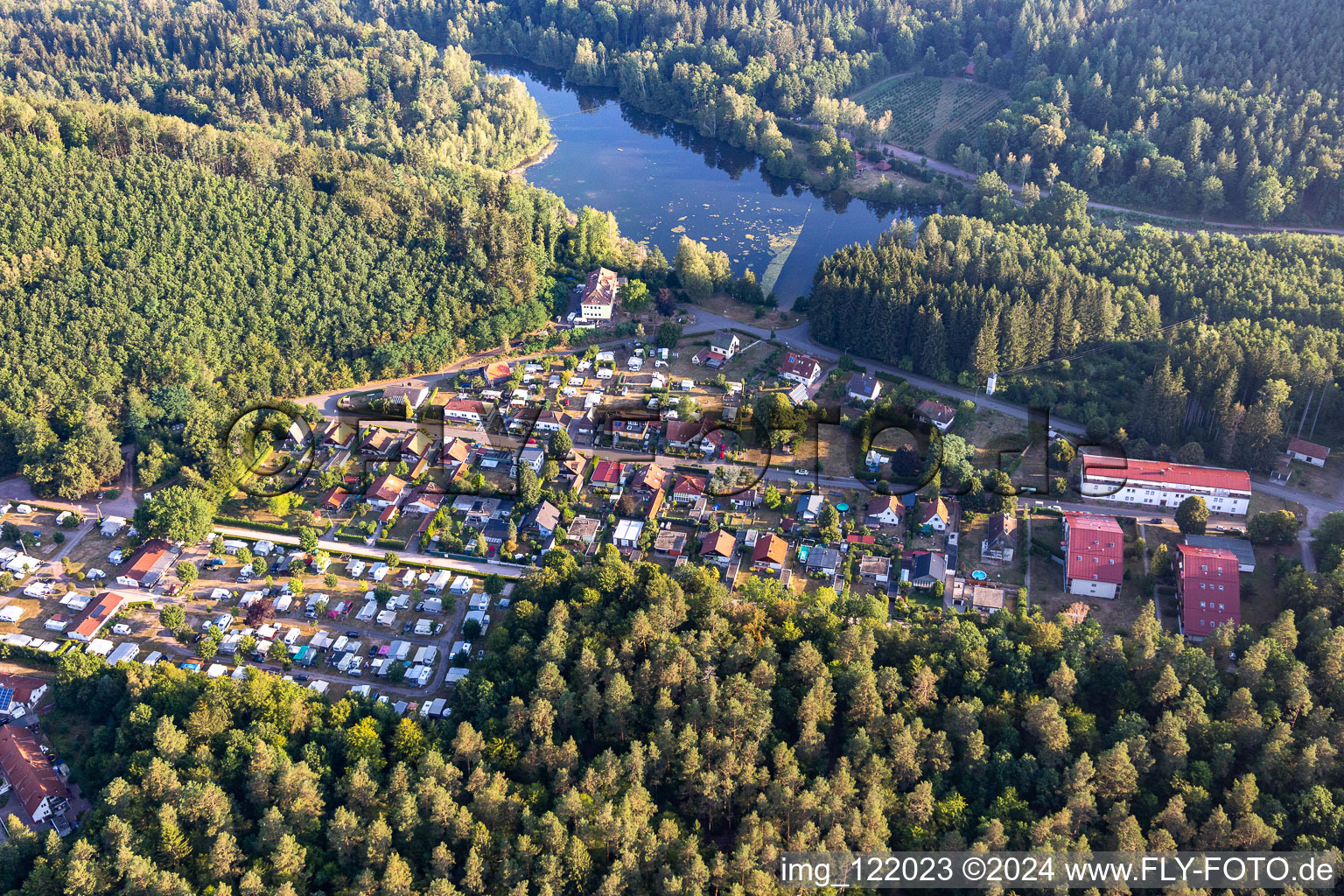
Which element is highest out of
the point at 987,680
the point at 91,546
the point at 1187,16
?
the point at 1187,16

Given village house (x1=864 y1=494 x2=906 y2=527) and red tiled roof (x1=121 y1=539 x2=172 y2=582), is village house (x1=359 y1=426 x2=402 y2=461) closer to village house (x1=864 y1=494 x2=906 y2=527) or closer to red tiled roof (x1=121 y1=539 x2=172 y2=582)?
red tiled roof (x1=121 y1=539 x2=172 y2=582)

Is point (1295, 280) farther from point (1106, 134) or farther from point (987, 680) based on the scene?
point (987, 680)

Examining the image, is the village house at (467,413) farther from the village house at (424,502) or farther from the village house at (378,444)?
the village house at (424,502)

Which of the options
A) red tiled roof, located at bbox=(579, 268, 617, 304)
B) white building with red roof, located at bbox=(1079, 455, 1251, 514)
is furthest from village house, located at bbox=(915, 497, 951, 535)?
red tiled roof, located at bbox=(579, 268, 617, 304)

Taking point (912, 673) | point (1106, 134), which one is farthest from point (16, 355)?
point (1106, 134)

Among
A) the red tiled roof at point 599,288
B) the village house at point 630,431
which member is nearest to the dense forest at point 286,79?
the red tiled roof at point 599,288
